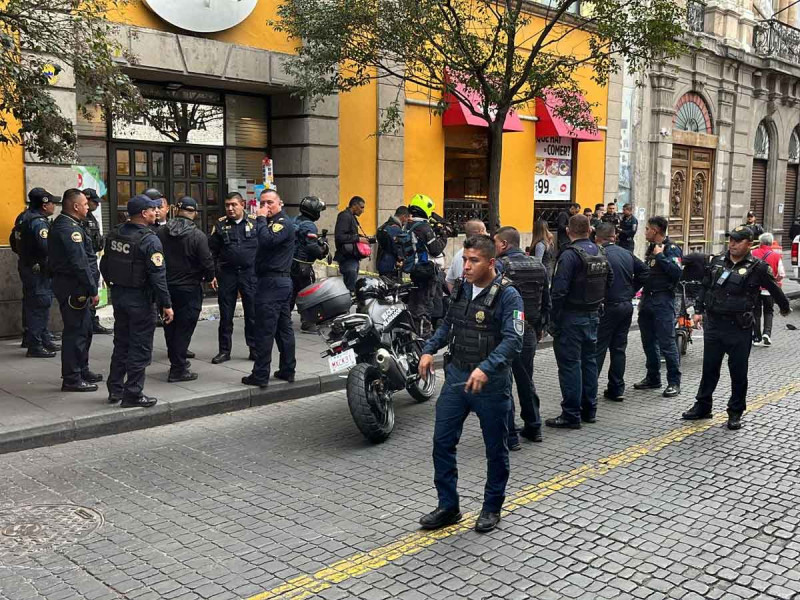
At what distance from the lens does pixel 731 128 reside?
2555cm

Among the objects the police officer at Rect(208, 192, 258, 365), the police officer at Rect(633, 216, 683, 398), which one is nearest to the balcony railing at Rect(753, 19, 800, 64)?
the police officer at Rect(633, 216, 683, 398)

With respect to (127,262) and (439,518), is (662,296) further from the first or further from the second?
(127,262)

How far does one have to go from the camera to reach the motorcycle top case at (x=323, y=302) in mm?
7285

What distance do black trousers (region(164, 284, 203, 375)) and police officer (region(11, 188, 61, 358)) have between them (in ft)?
6.42

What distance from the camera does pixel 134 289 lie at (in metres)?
7.36

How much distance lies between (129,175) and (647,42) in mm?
8236

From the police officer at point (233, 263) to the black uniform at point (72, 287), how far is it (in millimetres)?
1638

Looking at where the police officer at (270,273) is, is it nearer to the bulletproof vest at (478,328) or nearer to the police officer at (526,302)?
the police officer at (526,302)

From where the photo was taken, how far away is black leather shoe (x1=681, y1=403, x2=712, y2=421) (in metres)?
7.61

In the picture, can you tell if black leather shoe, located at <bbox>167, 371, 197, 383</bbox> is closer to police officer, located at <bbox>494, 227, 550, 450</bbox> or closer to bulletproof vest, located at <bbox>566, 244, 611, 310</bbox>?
police officer, located at <bbox>494, 227, 550, 450</bbox>

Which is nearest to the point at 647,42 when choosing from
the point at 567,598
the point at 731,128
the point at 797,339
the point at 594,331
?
→ the point at 797,339

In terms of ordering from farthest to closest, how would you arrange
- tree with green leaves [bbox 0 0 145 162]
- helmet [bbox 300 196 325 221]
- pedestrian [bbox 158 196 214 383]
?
helmet [bbox 300 196 325 221] → pedestrian [bbox 158 196 214 383] → tree with green leaves [bbox 0 0 145 162]

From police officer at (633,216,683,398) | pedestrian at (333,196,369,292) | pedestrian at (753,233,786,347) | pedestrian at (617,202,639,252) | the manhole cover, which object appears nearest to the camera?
the manhole cover

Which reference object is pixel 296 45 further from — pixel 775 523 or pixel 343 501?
pixel 775 523
